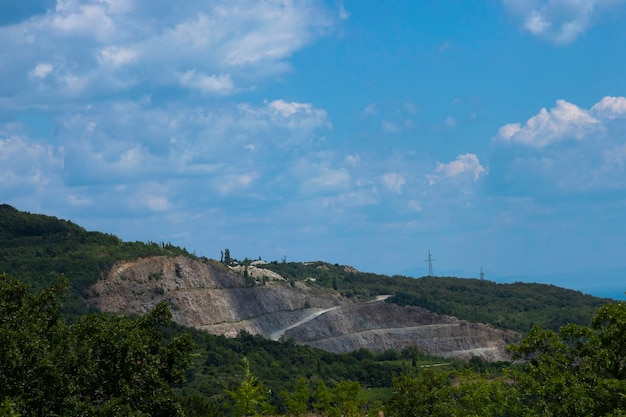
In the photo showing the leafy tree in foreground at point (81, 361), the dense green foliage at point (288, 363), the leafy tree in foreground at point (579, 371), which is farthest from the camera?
the dense green foliage at point (288, 363)

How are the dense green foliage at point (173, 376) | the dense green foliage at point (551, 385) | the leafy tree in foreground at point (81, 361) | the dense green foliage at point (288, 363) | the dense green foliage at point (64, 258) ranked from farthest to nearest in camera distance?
the dense green foliage at point (64, 258) → the dense green foliage at point (288, 363) → the dense green foliage at point (551, 385) → the dense green foliage at point (173, 376) → the leafy tree in foreground at point (81, 361)

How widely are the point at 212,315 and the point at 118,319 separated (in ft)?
461

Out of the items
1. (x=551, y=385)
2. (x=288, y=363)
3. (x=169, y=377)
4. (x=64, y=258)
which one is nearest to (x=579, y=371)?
(x=551, y=385)

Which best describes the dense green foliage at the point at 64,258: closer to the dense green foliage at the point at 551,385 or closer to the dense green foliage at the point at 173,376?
the dense green foliage at the point at 173,376

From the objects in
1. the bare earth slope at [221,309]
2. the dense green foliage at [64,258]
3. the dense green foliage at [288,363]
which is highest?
the dense green foliage at [64,258]

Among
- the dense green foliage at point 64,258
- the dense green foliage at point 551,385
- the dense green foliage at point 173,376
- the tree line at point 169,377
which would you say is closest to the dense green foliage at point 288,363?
the dense green foliage at point 64,258

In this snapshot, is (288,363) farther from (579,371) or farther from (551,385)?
(551,385)

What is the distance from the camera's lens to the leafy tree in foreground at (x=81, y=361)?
3394 cm

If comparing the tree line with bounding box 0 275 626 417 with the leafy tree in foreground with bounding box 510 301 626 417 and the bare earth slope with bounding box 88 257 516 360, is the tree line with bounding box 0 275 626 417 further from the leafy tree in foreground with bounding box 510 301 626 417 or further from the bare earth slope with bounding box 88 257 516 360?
the bare earth slope with bounding box 88 257 516 360

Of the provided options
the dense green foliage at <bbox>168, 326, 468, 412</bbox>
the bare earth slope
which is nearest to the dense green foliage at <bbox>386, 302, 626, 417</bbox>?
the dense green foliage at <bbox>168, 326, 468, 412</bbox>

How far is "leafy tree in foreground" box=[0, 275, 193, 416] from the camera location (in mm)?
33938

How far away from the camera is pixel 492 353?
7441 inches

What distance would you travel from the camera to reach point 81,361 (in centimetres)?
3594

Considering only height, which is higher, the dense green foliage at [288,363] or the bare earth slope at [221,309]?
the bare earth slope at [221,309]
